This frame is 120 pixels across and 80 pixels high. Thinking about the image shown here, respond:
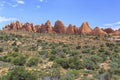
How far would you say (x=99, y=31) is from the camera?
111m

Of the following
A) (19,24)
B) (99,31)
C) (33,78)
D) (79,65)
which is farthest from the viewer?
(19,24)

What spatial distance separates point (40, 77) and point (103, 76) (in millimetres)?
4582

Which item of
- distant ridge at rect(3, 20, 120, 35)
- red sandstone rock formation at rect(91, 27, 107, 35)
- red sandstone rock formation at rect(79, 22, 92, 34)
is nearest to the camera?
red sandstone rock formation at rect(91, 27, 107, 35)

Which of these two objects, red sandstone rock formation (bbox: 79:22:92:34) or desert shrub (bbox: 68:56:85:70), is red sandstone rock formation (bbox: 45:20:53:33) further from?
desert shrub (bbox: 68:56:85:70)

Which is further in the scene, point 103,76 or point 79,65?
point 79,65

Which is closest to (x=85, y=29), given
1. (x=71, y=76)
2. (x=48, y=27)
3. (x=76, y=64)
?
(x=48, y=27)

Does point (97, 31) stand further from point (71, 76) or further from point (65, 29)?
point (71, 76)

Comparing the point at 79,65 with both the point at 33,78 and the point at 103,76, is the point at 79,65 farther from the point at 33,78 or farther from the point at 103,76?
the point at 33,78

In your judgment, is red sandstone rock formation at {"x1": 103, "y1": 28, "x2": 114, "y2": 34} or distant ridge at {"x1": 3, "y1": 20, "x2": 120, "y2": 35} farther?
red sandstone rock formation at {"x1": 103, "y1": 28, "x2": 114, "y2": 34}

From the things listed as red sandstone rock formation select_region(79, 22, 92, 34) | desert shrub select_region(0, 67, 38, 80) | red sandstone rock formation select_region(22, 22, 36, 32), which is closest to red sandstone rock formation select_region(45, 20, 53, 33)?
red sandstone rock formation select_region(22, 22, 36, 32)

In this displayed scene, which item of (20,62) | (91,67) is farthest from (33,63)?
(91,67)

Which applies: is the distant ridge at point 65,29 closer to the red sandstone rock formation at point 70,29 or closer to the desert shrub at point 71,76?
the red sandstone rock formation at point 70,29

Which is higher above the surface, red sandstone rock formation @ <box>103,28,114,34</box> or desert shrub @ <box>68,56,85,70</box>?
red sandstone rock formation @ <box>103,28,114,34</box>

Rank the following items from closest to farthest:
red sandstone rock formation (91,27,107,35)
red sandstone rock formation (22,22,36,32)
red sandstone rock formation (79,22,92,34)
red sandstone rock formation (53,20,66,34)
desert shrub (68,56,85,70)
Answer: desert shrub (68,56,85,70) < red sandstone rock formation (91,27,107,35) < red sandstone rock formation (79,22,92,34) < red sandstone rock formation (53,20,66,34) < red sandstone rock formation (22,22,36,32)
